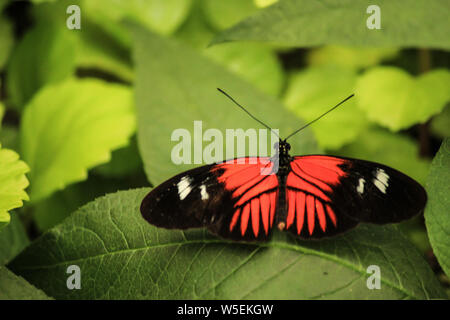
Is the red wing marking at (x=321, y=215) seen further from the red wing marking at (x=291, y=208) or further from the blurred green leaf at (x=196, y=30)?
the blurred green leaf at (x=196, y=30)

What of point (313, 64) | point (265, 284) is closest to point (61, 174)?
point (265, 284)

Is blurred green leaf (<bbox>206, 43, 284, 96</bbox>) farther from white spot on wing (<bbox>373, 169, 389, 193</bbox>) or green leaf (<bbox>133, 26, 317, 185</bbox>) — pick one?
white spot on wing (<bbox>373, 169, 389, 193</bbox>)

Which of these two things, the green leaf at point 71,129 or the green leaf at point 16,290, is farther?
the green leaf at point 71,129

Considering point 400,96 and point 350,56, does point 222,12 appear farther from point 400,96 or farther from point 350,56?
point 400,96

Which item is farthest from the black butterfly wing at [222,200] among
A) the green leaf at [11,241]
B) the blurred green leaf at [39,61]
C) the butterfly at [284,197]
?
the blurred green leaf at [39,61]

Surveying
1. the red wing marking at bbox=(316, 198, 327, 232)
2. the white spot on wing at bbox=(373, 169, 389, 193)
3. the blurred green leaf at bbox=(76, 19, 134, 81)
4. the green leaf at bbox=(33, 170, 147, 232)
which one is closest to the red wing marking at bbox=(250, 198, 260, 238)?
the red wing marking at bbox=(316, 198, 327, 232)

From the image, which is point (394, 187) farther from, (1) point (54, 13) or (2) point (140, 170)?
(1) point (54, 13)

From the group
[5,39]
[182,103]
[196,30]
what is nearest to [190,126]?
[182,103]
